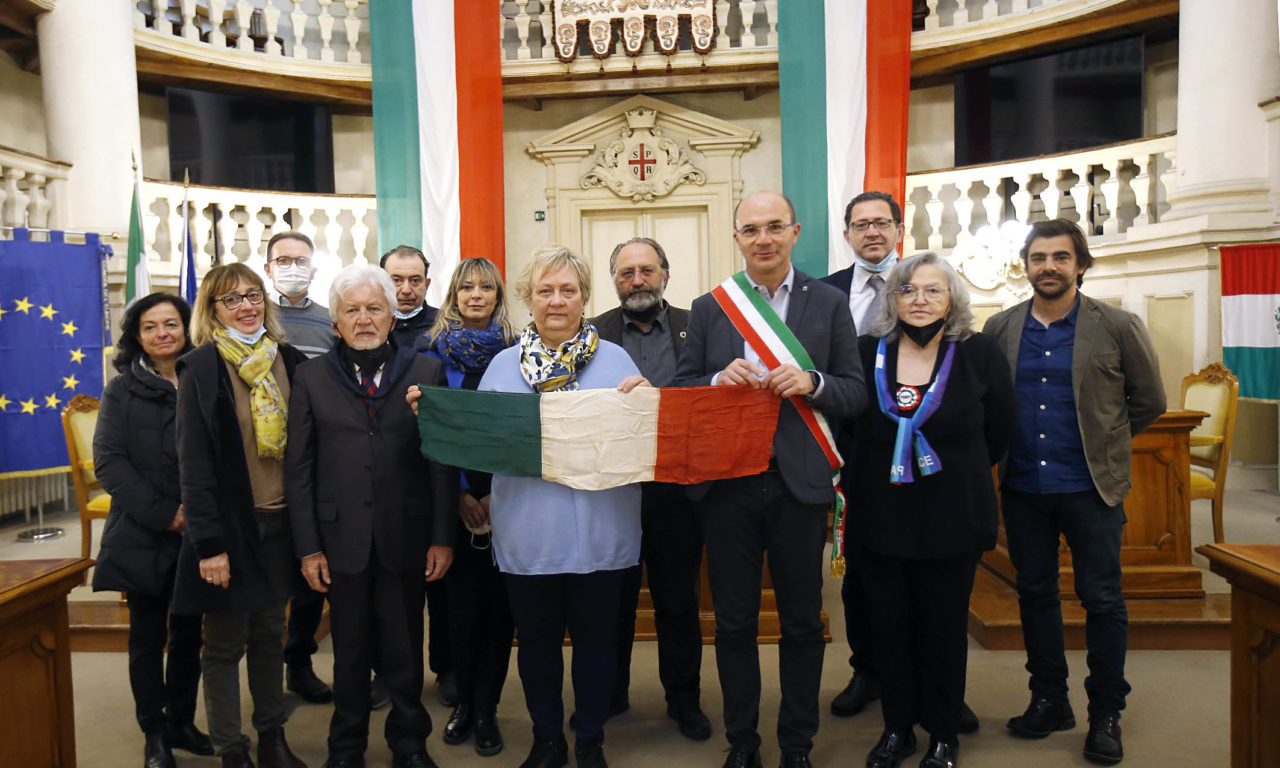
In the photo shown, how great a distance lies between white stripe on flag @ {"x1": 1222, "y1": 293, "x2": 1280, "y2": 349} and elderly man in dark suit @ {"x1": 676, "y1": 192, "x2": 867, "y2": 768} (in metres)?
5.00

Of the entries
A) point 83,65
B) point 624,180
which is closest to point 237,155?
point 83,65

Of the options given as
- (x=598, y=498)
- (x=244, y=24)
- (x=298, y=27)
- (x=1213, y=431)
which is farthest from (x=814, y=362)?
(x=244, y=24)

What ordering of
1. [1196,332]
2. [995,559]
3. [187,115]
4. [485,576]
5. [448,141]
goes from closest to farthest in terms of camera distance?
[485,576]
[995,559]
[1196,332]
[448,141]
[187,115]

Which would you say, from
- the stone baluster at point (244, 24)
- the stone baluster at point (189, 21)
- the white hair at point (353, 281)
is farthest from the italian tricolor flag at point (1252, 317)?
the stone baluster at point (189, 21)

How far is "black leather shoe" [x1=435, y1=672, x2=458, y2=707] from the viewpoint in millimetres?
2945

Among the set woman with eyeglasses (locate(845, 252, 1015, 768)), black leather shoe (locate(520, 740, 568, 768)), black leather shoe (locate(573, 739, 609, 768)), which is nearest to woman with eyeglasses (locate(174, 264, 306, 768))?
black leather shoe (locate(520, 740, 568, 768))

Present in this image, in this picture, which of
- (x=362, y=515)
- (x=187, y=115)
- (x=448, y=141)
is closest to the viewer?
(x=362, y=515)

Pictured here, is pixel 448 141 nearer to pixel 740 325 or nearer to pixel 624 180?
pixel 624 180

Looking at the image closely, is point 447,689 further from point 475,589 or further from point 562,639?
point 562,639

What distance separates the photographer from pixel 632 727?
2.77 m

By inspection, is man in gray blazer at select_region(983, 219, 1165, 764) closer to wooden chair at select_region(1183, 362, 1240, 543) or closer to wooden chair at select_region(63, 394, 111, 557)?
wooden chair at select_region(1183, 362, 1240, 543)

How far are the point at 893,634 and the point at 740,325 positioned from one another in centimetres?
101

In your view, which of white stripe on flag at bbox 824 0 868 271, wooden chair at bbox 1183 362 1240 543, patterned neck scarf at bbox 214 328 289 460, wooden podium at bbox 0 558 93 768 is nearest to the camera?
wooden podium at bbox 0 558 93 768

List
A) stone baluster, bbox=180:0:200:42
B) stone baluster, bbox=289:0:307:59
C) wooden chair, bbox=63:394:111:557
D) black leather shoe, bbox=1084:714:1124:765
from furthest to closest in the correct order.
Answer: stone baluster, bbox=289:0:307:59 → stone baluster, bbox=180:0:200:42 → wooden chair, bbox=63:394:111:557 → black leather shoe, bbox=1084:714:1124:765
